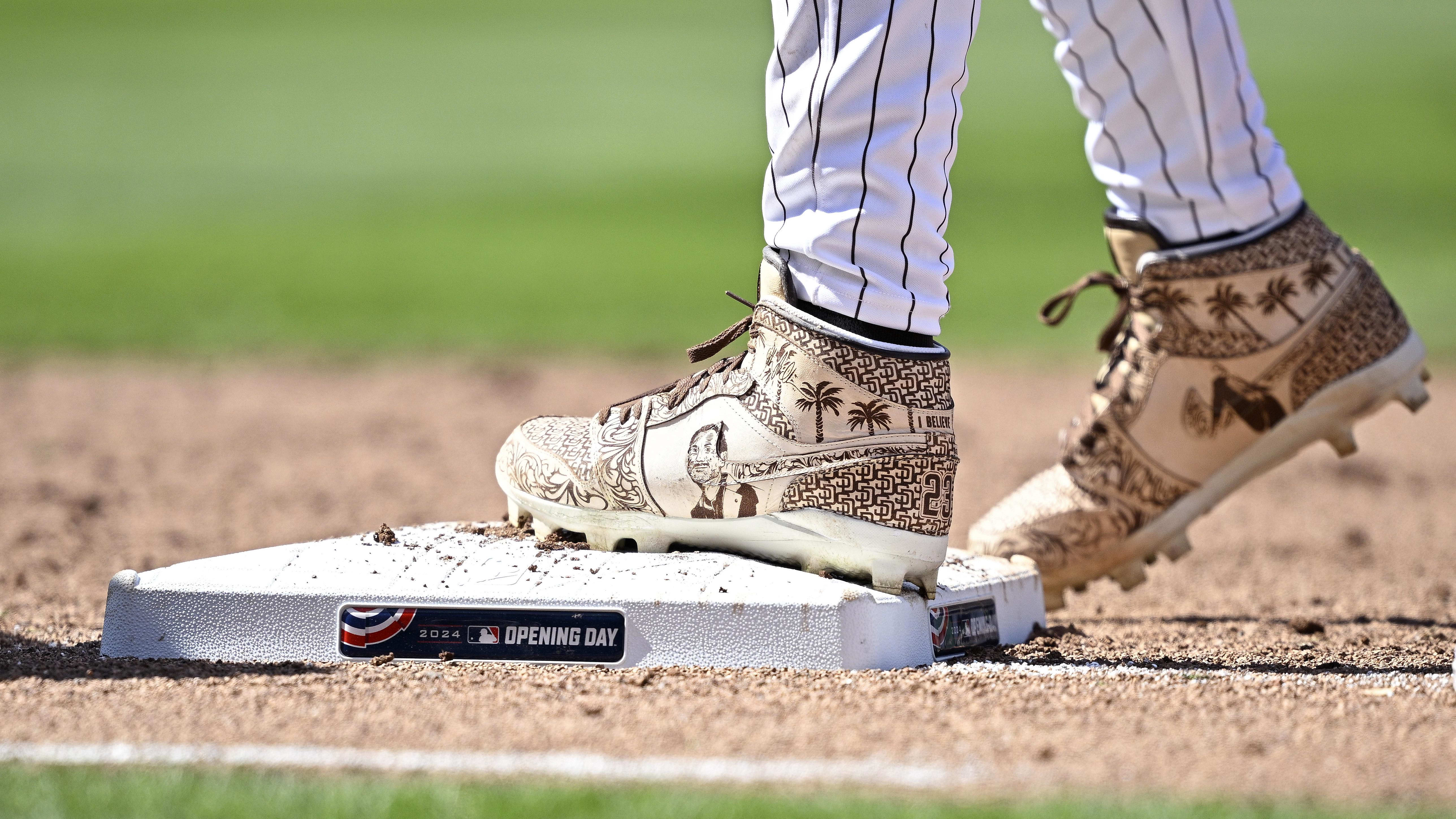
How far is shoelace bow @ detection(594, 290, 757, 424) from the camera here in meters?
1.70

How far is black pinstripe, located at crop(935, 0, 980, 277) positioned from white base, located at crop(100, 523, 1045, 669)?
383mm

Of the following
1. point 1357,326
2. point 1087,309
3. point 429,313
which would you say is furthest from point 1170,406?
point 1087,309

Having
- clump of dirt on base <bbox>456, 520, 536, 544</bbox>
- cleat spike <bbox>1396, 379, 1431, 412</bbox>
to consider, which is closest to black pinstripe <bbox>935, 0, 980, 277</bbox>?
clump of dirt on base <bbox>456, 520, 536, 544</bbox>

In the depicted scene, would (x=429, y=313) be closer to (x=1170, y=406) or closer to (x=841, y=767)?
(x=1170, y=406)

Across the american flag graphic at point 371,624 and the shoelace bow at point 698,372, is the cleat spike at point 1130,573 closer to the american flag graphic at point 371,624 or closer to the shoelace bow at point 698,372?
the shoelace bow at point 698,372

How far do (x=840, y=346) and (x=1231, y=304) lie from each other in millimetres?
871

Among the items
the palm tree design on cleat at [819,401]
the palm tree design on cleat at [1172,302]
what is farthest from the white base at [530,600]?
the palm tree design on cleat at [1172,302]

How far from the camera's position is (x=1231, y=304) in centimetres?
214

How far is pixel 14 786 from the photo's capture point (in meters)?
1.11

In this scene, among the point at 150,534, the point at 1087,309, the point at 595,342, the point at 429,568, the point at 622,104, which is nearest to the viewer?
the point at 429,568

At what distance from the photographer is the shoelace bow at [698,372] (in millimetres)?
1696

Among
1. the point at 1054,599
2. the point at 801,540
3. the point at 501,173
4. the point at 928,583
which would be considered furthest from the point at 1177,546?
the point at 501,173

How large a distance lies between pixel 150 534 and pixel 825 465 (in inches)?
75.4

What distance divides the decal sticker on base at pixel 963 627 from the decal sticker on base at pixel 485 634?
381mm
